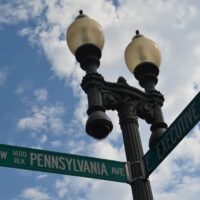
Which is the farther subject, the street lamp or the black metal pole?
the street lamp

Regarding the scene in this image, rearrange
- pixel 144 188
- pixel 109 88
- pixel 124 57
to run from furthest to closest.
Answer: pixel 124 57, pixel 109 88, pixel 144 188

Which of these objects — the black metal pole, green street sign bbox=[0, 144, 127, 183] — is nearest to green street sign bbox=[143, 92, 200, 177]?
the black metal pole

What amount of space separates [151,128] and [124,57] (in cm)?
117

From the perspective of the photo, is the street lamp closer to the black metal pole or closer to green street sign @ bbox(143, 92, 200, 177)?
the black metal pole

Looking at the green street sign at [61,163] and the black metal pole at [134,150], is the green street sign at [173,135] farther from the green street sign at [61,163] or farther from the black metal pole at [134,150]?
the green street sign at [61,163]

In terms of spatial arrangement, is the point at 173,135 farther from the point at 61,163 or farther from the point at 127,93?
the point at 61,163

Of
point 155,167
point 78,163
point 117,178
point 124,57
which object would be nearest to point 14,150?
point 78,163

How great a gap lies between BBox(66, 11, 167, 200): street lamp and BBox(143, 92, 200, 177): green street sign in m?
0.12

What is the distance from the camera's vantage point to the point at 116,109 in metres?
6.74

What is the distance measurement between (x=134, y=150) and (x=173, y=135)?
52 centimetres

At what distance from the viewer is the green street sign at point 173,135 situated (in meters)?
5.96

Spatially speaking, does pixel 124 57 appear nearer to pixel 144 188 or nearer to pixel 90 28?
pixel 90 28

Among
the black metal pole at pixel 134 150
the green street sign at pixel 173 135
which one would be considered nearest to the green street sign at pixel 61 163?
the black metal pole at pixel 134 150

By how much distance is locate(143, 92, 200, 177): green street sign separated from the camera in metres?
5.96
